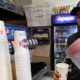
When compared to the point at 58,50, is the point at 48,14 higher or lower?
higher

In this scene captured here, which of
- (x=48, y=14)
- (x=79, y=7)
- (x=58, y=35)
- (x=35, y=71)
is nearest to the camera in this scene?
(x=35, y=71)

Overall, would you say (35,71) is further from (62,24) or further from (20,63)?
(62,24)

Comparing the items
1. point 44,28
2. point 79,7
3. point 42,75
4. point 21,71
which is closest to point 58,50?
point 44,28

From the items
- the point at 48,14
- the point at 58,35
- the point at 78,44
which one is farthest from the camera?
the point at 58,35

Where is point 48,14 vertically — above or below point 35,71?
above

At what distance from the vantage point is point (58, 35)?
356cm

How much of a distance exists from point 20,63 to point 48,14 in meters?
2.75

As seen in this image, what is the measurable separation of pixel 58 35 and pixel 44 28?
14.8 inches

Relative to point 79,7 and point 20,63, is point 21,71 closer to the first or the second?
point 20,63

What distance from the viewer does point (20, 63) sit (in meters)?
0.64

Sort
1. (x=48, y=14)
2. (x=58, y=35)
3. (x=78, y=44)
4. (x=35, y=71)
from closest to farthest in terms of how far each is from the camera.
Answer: (x=78, y=44) < (x=35, y=71) < (x=48, y=14) < (x=58, y=35)

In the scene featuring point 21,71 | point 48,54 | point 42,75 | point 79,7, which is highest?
→ point 79,7

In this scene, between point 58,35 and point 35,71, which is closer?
point 35,71

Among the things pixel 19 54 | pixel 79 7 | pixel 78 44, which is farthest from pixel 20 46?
pixel 79 7
